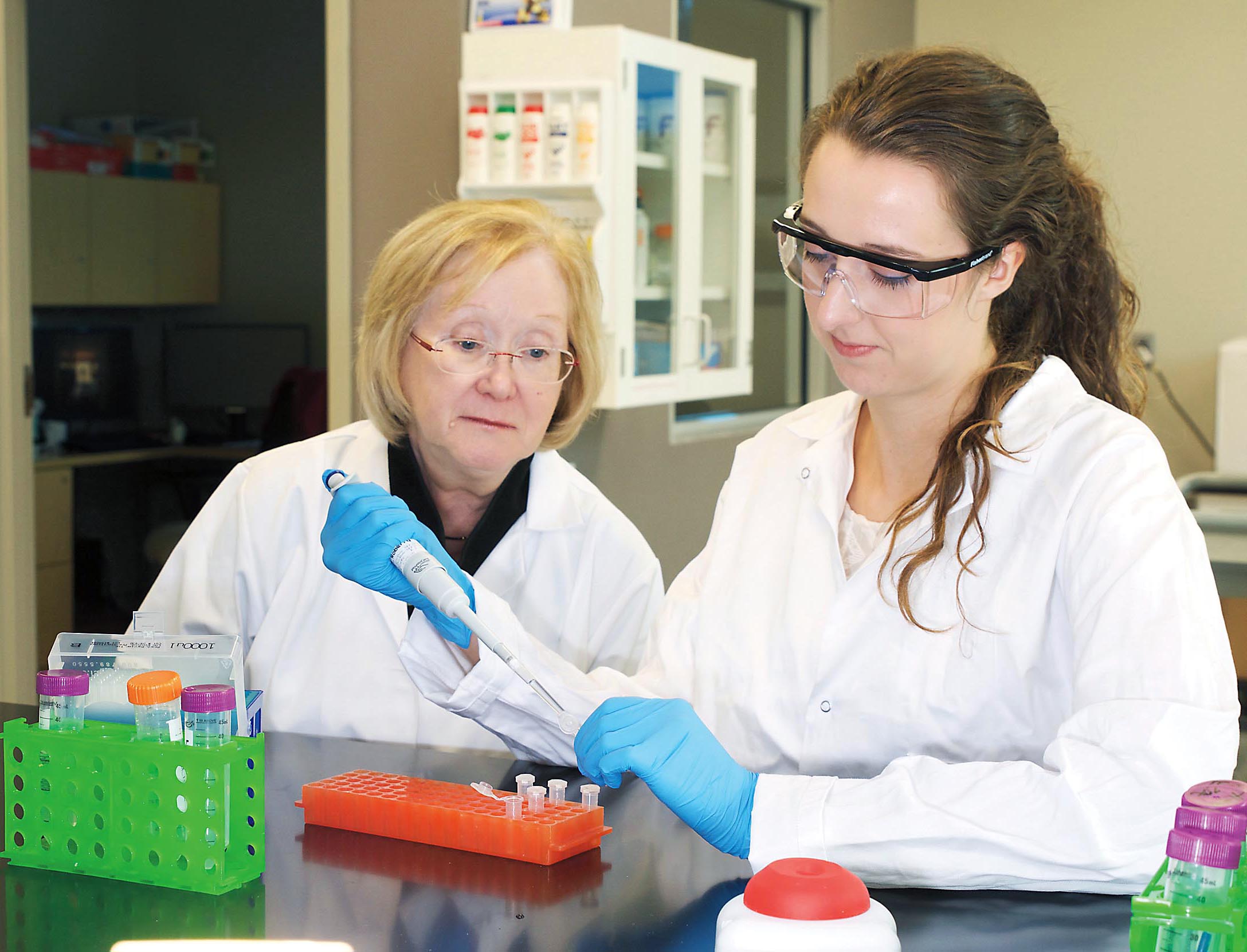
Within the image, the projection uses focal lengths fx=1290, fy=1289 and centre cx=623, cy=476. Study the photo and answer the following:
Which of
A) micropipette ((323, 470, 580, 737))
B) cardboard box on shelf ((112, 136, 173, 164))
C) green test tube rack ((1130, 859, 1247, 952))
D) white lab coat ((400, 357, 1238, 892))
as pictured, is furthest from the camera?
cardboard box on shelf ((112, 136, 173, 164))

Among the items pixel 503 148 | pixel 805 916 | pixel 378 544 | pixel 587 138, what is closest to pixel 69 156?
pixel 503 148

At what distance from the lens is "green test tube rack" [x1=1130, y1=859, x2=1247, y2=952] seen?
78cm

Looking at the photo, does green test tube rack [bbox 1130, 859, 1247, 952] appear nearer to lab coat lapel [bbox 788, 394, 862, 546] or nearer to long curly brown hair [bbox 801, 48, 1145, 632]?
long curly brown hair [bbox 801, 48, 1145, 632]

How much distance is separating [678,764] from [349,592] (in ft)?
2.64

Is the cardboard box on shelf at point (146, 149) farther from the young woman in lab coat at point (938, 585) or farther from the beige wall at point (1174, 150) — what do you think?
the young woman in lab coat at point (938, 585)

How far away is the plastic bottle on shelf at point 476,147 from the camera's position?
3.01 metres

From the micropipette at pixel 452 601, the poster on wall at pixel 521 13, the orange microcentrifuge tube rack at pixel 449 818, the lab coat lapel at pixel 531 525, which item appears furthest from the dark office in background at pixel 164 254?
the orange microcentrifuge tube rack at pixel 449 818

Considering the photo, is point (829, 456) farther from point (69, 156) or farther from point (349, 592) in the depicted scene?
A: point (69, 156)

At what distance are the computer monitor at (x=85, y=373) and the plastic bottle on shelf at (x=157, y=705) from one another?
495 centimetres

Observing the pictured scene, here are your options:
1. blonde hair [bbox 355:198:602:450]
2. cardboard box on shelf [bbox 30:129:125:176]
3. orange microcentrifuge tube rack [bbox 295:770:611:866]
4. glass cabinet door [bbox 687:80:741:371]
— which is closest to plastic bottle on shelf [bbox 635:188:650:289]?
glass cabinet door [bbox 687:80:741:371]

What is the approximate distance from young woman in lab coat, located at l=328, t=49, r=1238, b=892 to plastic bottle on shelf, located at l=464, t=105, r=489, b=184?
5.04 ft

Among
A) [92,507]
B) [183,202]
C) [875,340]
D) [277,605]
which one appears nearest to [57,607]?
[92,507]

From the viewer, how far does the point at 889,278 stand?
1.37 meters

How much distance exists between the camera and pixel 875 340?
4.61 feet
